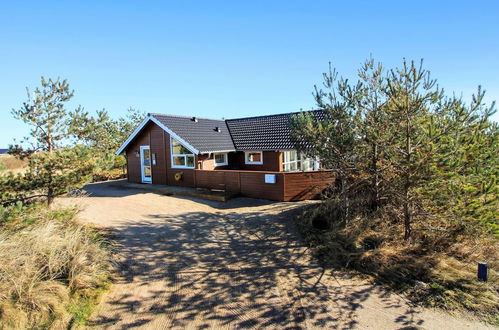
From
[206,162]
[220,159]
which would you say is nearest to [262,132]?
[220,159]

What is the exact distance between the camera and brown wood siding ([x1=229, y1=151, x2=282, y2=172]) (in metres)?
16.0

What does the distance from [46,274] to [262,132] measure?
14.9 m

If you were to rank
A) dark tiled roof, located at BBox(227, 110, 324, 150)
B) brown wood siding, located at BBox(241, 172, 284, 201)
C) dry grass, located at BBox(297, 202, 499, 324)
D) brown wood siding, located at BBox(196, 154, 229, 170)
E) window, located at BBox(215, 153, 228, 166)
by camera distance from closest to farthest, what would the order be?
dry grass, located at BBox(297, 202, 499, 324)
brown wood siding, located at BBox(241, 172, 284, 201)
brown wood siding, located at BBox(196, 154, 229, 170)
dark tiled roof, located at BBox(227, 110, 324, 150)
window, located at BBox(215, 153, 228, 166)

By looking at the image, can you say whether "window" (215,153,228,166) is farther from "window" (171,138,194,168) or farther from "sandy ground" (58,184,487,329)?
"sandy ground" (58,184,487,329)

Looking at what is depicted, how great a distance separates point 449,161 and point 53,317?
781 cm

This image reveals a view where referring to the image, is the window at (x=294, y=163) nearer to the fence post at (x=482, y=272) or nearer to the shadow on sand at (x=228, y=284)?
the shadow on sand at (x=228, y=284)

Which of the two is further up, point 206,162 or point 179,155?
point 179,155

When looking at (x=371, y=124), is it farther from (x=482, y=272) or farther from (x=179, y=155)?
(x=179, y=155)

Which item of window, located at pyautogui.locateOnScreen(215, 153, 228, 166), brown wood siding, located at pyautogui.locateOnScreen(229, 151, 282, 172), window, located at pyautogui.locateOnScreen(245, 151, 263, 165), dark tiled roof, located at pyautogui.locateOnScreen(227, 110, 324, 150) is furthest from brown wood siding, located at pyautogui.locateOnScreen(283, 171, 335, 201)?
window, located at pyautogui.locateOnScreen(215, 153, 228, 166)

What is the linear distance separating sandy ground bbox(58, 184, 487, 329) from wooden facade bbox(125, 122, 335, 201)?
3.31 m

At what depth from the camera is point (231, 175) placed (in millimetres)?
13219

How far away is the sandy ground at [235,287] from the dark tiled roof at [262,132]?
28.0 feet

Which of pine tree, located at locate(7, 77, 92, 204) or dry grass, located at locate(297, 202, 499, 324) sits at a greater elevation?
pine tree, located at locate(7, 77, 92, 204)

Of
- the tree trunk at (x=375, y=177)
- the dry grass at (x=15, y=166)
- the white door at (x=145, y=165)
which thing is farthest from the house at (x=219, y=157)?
the dry grass at (x=15, y=166)
